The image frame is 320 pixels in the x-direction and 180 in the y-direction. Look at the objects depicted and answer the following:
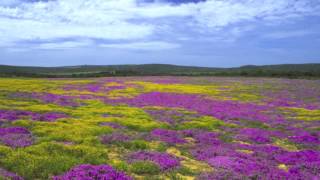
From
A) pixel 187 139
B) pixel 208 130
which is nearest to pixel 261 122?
pixel 208 130

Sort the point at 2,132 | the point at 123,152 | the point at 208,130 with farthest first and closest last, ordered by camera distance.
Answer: the point at 208,130 → the point at 2,132 → the point at 123,152

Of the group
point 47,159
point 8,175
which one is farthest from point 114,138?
point 8,175

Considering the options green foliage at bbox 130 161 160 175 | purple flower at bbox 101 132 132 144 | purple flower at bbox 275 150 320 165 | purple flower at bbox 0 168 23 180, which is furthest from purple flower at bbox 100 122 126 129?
purple flower at bbox 0 168 23 180

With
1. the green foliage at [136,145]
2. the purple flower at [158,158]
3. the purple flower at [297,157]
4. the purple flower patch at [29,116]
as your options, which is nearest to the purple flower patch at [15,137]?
the green foliage at [136,145]

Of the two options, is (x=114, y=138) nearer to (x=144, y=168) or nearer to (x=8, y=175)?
(x=144, y=168)

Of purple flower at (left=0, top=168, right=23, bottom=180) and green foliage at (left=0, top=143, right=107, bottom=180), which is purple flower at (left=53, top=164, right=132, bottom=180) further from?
purple flower at (left=0, top=168, right=23, bottom=180)

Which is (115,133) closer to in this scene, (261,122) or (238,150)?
(238,150)

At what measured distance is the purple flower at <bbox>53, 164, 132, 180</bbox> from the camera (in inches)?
398

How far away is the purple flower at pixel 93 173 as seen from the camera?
33.2 feet

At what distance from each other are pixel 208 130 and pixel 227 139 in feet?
9.41

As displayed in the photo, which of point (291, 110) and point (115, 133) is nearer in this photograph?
point (115, 133)

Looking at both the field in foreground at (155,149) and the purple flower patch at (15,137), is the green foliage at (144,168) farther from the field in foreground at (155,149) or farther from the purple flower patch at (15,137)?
the purple flower patch at (15,137)

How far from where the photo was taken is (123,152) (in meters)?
14.4

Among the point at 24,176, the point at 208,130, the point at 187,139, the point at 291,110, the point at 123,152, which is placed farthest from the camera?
the point at 291,110
